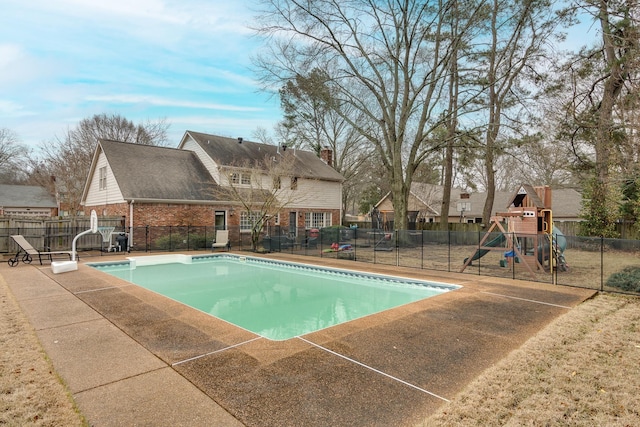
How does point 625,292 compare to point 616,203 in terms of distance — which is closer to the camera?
point 625,292

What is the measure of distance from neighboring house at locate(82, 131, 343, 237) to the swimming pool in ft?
14.4

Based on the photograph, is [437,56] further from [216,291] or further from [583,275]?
[216,291]

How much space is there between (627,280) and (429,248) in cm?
990

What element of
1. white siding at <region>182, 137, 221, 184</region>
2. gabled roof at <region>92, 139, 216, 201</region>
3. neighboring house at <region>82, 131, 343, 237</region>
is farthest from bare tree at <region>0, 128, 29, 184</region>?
gabled roof at <region>92, 139, 216, 201</region>

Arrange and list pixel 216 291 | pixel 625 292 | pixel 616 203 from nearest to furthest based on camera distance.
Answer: pixel 625 292
pixel 216 291
pixel 616 203

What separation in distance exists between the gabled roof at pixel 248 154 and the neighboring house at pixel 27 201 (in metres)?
18.3

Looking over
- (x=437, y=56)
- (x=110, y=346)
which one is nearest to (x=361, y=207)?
(x=437, y=56)

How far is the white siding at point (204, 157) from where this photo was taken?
71.2 ft

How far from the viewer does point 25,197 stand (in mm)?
33031

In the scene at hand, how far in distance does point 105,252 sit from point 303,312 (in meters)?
12.7

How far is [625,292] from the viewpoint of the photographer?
8.16 metres

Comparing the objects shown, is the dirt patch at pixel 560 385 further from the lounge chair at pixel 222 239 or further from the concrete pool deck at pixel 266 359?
the lounge chair at pixel 222 239

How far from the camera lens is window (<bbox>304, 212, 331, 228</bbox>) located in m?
25.5

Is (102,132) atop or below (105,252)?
atop
